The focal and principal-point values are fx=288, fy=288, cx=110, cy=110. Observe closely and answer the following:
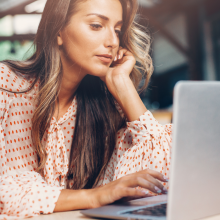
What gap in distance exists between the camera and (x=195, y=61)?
5445mm

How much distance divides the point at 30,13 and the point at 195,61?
479cm

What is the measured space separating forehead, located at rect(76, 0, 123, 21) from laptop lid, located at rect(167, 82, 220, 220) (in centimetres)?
62

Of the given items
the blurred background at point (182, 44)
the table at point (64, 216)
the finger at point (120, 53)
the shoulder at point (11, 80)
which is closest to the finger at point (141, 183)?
the table at point (64, 216)

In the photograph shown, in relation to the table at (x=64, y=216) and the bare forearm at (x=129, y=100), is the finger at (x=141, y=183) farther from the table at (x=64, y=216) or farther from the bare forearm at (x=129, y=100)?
the bare forearm at (x=129, y=100)

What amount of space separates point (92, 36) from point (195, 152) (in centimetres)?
63

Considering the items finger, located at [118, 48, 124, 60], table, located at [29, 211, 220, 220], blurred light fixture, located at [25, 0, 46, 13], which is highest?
blurred light fixture, located at [25, 0, 46, 13]

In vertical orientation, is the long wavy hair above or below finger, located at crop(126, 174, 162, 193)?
above

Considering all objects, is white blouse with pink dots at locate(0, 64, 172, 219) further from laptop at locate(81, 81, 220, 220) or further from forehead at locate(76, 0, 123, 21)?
laptop at locate(81, 81, 220, 220)

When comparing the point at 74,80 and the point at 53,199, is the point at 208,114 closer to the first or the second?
the point at 53,199

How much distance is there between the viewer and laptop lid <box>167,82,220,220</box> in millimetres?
366

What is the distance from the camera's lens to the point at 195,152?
39 centimetres

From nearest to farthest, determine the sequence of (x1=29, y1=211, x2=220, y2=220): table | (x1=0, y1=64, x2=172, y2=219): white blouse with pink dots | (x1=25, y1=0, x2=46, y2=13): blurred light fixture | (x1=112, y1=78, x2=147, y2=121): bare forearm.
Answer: (x1=29, y1=211, x2=220, y2=220): table
(x1=0, y1=64, x2=172, y2=219): white blouse with pink dots
(x1=112, y1=78, x2=147, y2=121): bare forearm
(x1=25, y1=0, x2=46, y2=13): blurred light fixture

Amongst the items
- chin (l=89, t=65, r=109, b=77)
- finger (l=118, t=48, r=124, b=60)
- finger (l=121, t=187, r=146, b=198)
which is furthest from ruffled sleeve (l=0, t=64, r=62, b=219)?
finger (l=118, t=48, r=124, b=60)

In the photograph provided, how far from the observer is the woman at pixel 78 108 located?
0.85 m
